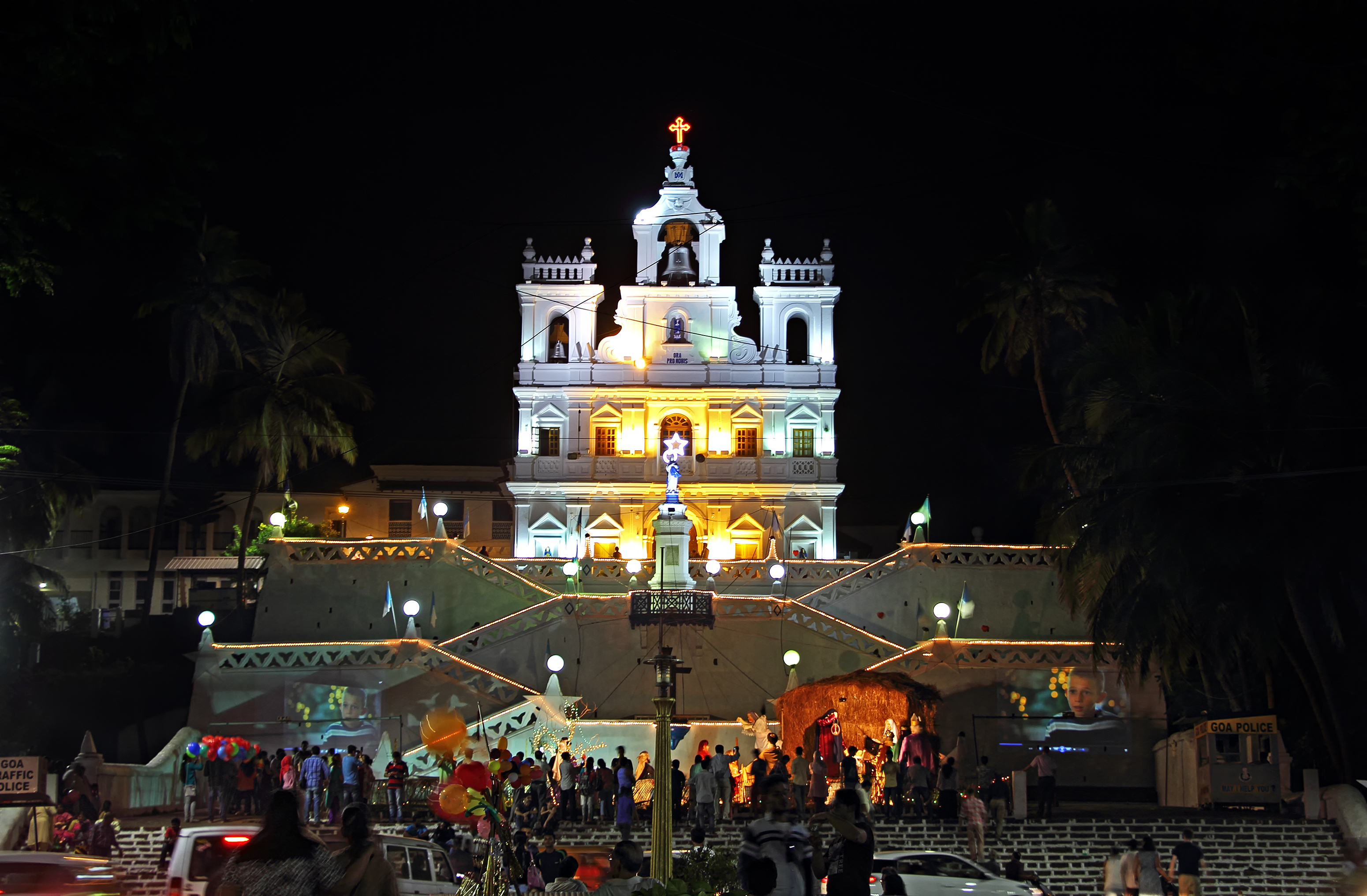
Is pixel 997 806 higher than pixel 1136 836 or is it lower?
higher

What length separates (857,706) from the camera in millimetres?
32000

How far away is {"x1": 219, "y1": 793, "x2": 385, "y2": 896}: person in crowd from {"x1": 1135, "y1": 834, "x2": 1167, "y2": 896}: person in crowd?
1403 cm

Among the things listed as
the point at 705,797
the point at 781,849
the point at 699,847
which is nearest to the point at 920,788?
the point at 705,797

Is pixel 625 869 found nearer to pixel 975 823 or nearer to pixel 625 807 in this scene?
pixel 975 823

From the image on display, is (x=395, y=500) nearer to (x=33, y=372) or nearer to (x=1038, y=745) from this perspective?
(x=33, y=372)

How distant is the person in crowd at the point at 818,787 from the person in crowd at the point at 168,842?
10731mm

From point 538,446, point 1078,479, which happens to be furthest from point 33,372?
point 1078,479

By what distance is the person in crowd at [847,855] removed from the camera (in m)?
11.2

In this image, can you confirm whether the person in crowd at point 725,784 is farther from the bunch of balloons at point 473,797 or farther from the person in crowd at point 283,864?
the person in crowd at point 283,864

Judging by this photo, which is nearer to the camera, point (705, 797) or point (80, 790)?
point (705, 797)

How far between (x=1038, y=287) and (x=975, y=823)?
84.9 feet

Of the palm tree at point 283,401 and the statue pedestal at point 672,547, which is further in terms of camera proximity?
the palm tree at point 283,401

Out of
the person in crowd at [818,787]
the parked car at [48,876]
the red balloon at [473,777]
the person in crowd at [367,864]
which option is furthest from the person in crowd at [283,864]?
the person in crowd at [818,787]

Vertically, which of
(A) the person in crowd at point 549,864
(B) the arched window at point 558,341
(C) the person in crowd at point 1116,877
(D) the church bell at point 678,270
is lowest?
(C) the person in crowd at point 1116,877
